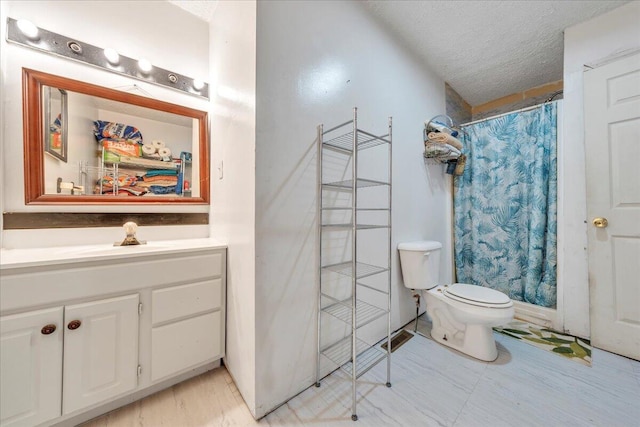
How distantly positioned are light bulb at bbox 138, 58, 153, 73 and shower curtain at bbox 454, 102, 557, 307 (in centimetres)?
287

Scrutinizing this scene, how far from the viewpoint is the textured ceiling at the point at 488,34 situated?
158 centimetres

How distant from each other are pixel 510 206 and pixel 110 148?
322cm

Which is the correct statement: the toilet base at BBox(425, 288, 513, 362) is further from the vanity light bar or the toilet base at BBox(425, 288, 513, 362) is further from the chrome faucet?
the vanity light bar

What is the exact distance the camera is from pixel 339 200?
1.39 metres

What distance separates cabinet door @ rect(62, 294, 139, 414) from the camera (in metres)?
0.99

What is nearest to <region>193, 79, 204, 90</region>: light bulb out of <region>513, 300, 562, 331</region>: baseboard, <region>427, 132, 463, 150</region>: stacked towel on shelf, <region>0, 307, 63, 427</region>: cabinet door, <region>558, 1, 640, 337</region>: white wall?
<region>0, 307, 63, 427</region>: cabinet door

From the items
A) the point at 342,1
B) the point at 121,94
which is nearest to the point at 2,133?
the point at 121,94

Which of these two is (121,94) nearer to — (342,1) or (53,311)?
(53,311)

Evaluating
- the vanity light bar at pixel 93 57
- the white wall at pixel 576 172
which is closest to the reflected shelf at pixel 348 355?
the white wall at pixel 576 172

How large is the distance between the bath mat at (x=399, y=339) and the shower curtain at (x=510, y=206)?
1.07m

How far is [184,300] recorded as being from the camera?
126 cm

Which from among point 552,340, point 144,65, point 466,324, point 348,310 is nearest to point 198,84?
point 144,65

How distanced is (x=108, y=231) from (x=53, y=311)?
54 centimetres

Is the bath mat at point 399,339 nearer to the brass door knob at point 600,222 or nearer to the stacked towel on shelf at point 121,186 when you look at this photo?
the brass door knob at point 600,222
